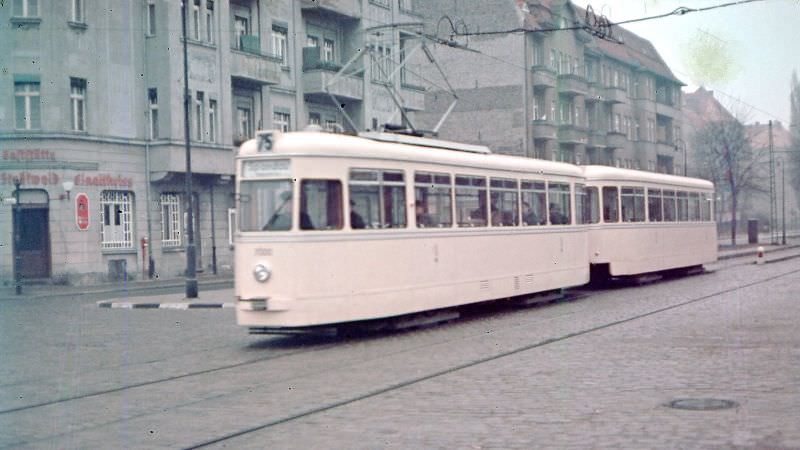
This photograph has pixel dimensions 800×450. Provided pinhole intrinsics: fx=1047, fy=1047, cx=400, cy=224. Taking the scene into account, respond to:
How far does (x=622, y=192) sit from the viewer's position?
26.9 metres

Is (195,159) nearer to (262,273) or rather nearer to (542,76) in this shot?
(262,273)

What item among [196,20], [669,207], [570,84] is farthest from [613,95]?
[669,207]

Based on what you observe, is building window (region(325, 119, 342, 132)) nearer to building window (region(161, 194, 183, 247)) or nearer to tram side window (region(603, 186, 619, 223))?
building window (region(161, 194, 183, 247))

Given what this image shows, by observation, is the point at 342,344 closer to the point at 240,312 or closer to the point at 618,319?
the point at 240,312

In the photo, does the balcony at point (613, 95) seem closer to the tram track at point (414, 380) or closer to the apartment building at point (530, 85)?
the apartment building at point (530, 85)

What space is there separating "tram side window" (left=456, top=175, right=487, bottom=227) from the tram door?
20.3m

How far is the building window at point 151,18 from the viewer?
3716cm

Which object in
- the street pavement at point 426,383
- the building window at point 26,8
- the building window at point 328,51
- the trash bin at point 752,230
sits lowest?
the street pavement at point 426,383

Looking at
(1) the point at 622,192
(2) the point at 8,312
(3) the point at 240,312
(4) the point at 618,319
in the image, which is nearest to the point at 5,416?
(3) the point at 240,312

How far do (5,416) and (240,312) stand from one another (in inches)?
203

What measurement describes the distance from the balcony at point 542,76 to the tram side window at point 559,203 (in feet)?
134

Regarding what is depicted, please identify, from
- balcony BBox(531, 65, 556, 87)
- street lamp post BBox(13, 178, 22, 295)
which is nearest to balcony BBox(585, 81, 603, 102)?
balcony BBox(531, 65, 556, 87)

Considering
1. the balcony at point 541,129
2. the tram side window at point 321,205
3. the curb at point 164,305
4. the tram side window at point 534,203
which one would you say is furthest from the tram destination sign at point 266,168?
the balcony at point 541,129

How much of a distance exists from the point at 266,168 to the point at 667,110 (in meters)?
75.7
